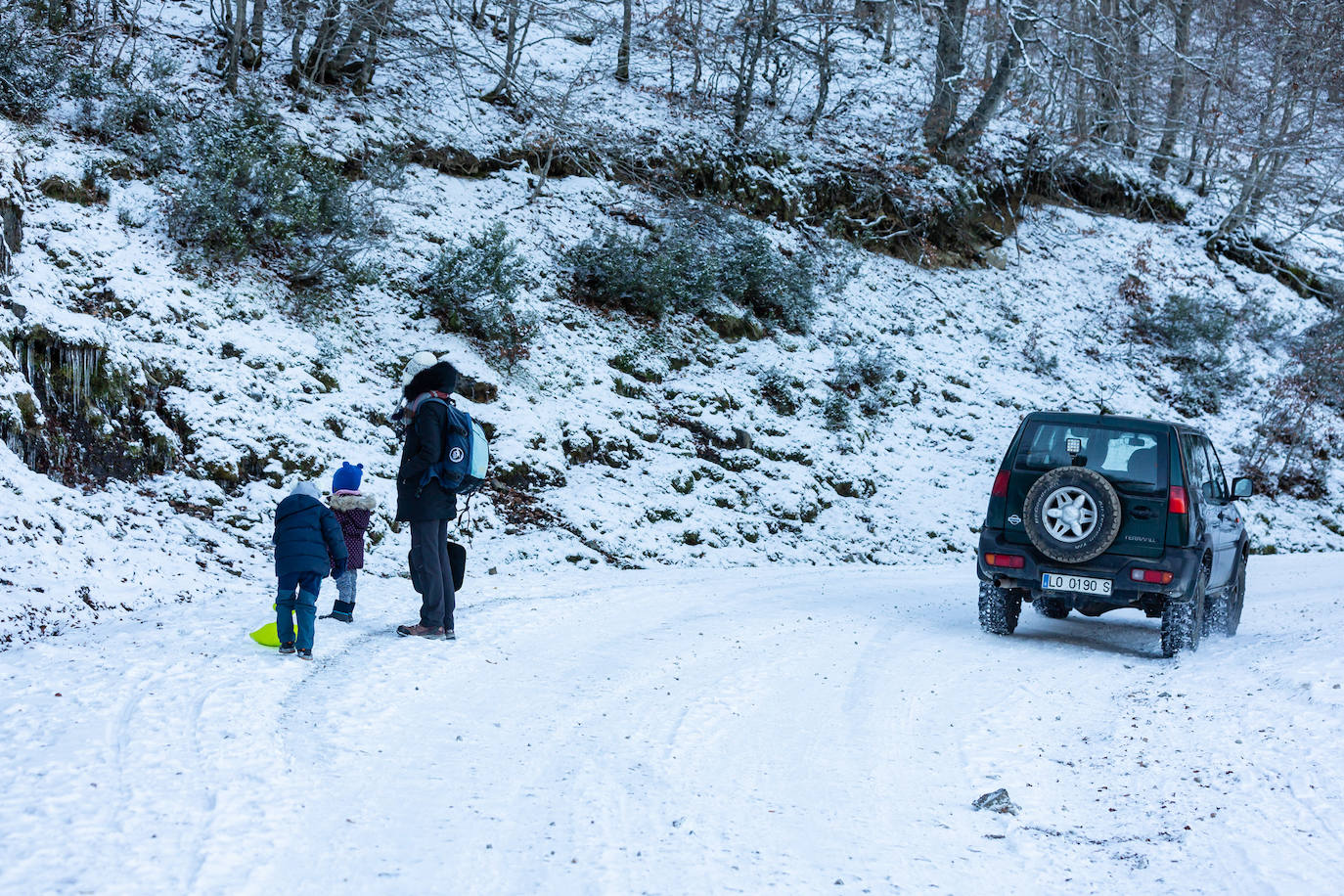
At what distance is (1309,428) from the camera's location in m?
22.5

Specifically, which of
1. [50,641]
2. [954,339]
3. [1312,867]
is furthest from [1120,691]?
[954,339]

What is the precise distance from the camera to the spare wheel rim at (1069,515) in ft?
28.4

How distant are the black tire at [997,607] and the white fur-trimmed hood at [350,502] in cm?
546

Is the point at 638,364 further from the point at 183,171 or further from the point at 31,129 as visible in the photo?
the point at 31,129

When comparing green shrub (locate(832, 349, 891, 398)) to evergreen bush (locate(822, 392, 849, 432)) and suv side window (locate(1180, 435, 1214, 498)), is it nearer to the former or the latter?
evergreen bush (locate(822, 392, 849, 432))

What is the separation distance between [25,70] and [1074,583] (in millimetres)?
14737

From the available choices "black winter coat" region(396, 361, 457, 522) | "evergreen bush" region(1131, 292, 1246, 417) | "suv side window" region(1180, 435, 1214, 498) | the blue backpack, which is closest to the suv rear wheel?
"suv side window" region(1180, 435, 1214, 498)

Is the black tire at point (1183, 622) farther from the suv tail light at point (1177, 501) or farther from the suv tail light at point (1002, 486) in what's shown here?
the suv tail light at point (1002, 486)

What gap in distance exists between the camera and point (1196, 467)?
30.5ft

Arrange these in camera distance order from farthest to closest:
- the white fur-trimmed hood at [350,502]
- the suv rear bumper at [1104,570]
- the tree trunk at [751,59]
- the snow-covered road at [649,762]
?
the tree trunk at [751,59]
the suv rear bumper at [1104,570]
the white fur-trimmed hood at [350,502]
the snow-covered road at [649,762]

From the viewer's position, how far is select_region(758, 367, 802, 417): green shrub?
57.8 ft

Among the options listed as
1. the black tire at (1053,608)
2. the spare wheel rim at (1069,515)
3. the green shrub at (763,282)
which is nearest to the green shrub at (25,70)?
the green shrub at (763,282)

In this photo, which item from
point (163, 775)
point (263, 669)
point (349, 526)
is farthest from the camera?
point (349, 526)

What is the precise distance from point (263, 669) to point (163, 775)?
1.93 m
